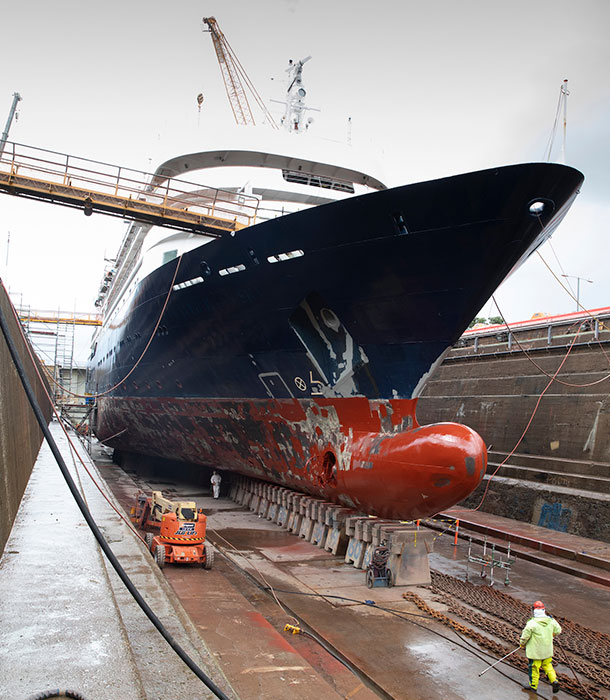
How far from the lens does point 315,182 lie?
11.8 meters

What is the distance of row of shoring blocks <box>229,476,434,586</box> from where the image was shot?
728 centimetres

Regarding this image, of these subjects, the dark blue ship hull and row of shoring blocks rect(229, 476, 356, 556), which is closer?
the dark blue ship hull

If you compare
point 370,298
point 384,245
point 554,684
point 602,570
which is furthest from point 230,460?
point 554,684

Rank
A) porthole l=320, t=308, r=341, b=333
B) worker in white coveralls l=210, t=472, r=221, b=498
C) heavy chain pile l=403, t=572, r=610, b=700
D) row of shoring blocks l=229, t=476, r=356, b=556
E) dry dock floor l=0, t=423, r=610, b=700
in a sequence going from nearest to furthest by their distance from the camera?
1. dry dock floor l=0, t=423, r=610, b=700
2. heavy chain pile l=403, t=572, r=610, b=700
3. porthole l=320, t=308, r=341, b=333
4. row of shoring blocks l=229, t=476, r=356, b=556
5. worker in white coveralls l=210, t=472, r=221, b=498

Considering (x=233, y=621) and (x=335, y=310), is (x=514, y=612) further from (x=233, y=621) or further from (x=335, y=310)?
(x=335, y=310)

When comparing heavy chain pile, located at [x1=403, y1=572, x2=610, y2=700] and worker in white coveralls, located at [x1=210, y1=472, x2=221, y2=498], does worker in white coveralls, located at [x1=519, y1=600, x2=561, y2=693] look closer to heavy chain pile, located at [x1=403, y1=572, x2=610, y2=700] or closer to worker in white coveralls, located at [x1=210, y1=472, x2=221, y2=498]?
heavy chain pile, located at [x1=403, y1=572, x2=610, y2=700]

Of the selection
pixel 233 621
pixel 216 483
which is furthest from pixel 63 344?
pixel 233 621

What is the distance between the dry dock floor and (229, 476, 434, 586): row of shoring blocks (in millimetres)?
246

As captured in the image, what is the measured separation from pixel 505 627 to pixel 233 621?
9.63 ft

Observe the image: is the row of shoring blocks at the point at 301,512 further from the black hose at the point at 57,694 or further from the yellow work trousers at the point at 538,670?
the black hose at the point at 57,694

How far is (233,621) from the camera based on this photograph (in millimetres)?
5703

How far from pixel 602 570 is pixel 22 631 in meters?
8.08

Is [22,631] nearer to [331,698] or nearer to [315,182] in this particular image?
[331,698]

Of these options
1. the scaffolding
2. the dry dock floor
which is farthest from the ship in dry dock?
the scaffolding
